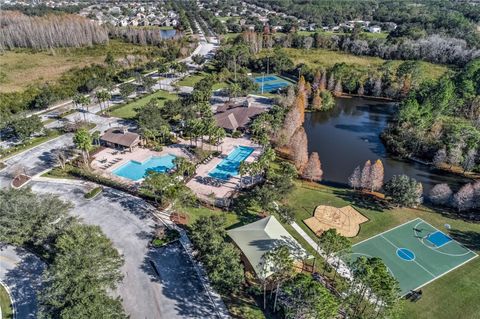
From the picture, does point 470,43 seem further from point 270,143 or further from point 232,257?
point 232,257

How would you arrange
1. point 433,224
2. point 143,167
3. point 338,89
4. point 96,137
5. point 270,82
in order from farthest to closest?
point 270,82 → point 338,89 → point 96,137 → point 143,167 → point 433,224

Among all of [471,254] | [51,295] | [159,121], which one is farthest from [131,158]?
[471,254]

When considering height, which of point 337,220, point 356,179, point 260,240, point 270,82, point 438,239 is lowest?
point 438,239

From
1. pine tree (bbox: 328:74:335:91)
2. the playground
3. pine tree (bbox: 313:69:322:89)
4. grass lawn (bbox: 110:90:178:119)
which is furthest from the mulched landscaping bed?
pine tree (bbox: 328:74:335:91)

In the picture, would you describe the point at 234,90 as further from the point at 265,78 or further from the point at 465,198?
the point at 465,198

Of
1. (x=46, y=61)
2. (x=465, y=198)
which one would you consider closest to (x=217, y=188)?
(x=465, y=198)

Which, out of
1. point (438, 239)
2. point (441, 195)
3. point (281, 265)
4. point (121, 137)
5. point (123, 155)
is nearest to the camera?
point (281, 265)
